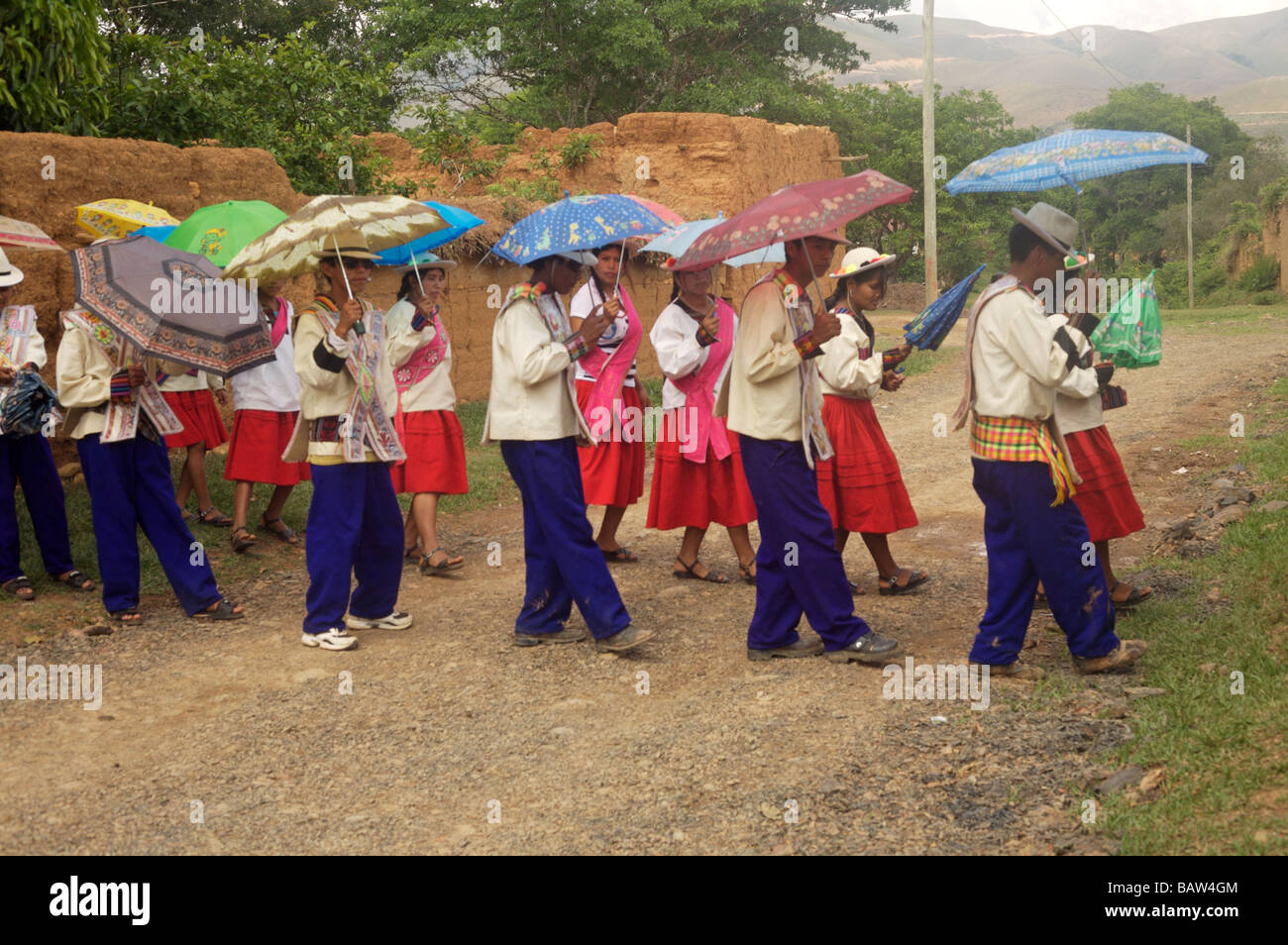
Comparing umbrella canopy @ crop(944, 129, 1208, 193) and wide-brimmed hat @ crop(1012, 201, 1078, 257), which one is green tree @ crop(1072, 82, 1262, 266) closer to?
umbrella canopy @ crop(944, 129, 1208, 193)

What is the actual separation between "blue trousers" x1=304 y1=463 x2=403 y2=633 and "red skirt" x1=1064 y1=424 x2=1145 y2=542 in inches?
134

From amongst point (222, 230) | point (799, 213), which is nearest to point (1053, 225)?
point (799, 213)

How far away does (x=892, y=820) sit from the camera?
3963 mm

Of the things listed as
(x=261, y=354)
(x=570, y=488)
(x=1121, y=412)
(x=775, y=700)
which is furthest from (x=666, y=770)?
(x=1121, y=412)

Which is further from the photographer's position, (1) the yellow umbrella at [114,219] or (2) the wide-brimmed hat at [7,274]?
(1) the yellow umbrella at [114,219]

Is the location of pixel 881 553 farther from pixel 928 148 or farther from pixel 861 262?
pixel 928 148

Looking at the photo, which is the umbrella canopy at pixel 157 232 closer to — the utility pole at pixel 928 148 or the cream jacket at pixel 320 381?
the cream jacket at pixel 320 381

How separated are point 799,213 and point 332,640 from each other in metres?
3.09

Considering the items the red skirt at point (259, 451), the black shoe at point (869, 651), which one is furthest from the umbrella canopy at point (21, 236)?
the black shoe at point (869, 651)

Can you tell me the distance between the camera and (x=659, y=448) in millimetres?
7316

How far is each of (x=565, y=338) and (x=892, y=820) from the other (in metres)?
2.89

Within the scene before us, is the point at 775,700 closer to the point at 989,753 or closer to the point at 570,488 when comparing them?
the point at 989,753

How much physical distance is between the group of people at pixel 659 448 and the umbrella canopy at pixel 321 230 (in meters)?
0.11

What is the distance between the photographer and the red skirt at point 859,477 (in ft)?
21.4
